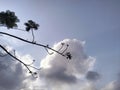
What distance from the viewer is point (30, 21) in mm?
10859

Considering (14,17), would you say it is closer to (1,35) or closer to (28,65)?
(1,35)

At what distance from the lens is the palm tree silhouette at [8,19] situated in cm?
1045

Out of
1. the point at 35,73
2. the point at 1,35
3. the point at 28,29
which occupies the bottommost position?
the point at 35,73

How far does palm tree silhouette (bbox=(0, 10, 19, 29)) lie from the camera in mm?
10445

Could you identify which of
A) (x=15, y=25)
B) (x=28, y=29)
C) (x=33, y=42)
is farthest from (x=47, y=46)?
(x=15, y=25)

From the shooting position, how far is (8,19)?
34.8 feet

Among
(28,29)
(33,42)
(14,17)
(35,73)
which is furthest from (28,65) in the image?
(14,17)

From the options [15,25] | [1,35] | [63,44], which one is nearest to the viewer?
[1,35]

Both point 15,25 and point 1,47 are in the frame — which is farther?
point 15,25

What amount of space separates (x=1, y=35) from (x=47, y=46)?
8.35 feet

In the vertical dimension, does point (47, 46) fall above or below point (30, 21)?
below

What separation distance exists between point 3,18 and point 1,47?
6.01ft

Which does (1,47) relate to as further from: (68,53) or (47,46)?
(68,53)

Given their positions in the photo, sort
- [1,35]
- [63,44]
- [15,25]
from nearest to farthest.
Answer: [1,35] < [63,44] < [15,25]
